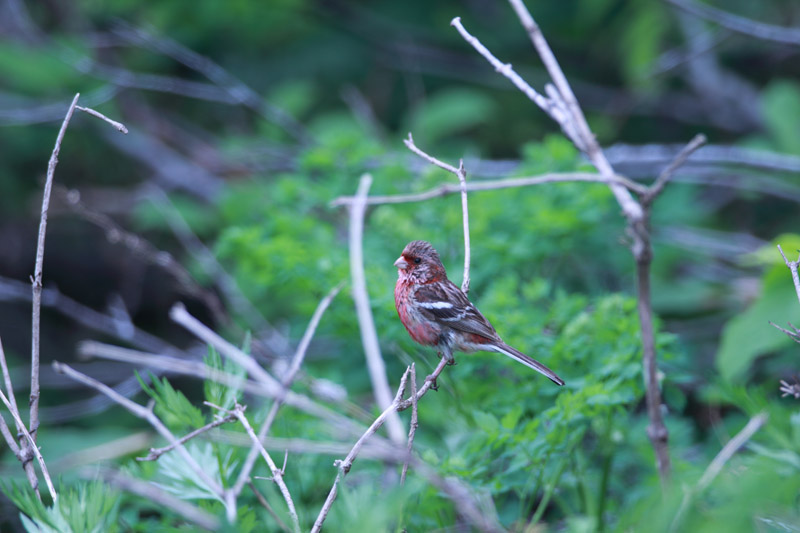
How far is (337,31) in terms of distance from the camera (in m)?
6.94

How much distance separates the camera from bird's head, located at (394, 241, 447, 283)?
3.10 meters

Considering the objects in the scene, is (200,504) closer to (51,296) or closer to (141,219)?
(51,296)

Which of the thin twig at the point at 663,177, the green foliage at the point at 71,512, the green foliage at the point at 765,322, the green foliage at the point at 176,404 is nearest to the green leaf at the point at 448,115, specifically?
the green foliage at the point at 765,322

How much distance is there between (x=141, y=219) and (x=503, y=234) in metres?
3.69

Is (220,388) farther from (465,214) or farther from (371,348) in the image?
(465,214)

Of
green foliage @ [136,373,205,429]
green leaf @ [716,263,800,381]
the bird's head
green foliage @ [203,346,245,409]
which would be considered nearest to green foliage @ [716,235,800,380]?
green leaf @ [716,263,800,381]

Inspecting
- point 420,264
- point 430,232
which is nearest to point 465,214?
point 420,264

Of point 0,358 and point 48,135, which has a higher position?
point 48,135

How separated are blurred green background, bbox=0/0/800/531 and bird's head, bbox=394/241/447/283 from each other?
246 millimetres

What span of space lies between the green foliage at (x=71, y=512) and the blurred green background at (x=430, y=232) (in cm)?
3

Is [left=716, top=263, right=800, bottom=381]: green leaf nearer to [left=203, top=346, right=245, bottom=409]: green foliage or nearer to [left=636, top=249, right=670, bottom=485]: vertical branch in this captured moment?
[left=636, top=249, right=670, bottom=485]: vertical branch

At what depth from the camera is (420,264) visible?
3123 mm

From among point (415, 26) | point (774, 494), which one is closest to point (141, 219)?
point (415, 26)

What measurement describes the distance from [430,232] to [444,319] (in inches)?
44.3
